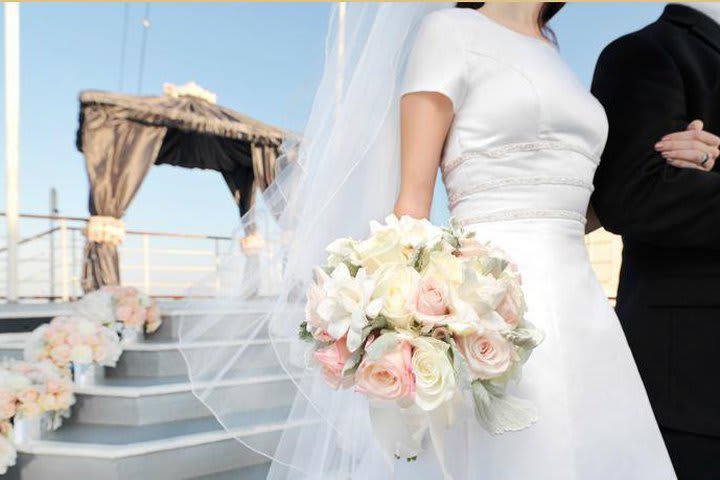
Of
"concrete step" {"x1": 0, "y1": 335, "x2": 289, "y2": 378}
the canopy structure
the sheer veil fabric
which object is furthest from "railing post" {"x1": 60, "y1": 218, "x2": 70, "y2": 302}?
the sheer veil fabric

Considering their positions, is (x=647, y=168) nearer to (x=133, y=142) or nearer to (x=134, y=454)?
(x=134, y=454)

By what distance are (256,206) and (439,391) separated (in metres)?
0.94

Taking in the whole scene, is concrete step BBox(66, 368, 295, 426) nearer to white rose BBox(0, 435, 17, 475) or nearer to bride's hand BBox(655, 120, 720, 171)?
white rose BBox(0, 435, 17, 475)

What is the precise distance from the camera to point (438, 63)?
2.89ft

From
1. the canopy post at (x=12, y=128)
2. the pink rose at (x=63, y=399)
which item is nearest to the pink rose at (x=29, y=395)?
the pink rose at (x=63, y=399)

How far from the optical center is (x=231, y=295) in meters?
1.41

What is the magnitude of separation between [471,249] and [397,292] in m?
0.11

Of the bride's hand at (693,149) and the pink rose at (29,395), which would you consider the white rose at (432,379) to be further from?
the pink rose at (29,395)

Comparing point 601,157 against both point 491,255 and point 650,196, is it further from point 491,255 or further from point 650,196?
point 491,255

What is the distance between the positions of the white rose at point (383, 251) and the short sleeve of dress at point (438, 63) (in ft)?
1.16

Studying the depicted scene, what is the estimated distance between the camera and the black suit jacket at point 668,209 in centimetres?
95

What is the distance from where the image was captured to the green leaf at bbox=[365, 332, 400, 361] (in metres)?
0.56

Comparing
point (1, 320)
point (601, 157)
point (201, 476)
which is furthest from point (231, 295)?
point (1, 320)

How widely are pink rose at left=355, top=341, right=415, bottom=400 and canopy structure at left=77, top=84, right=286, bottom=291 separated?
4388 mm
